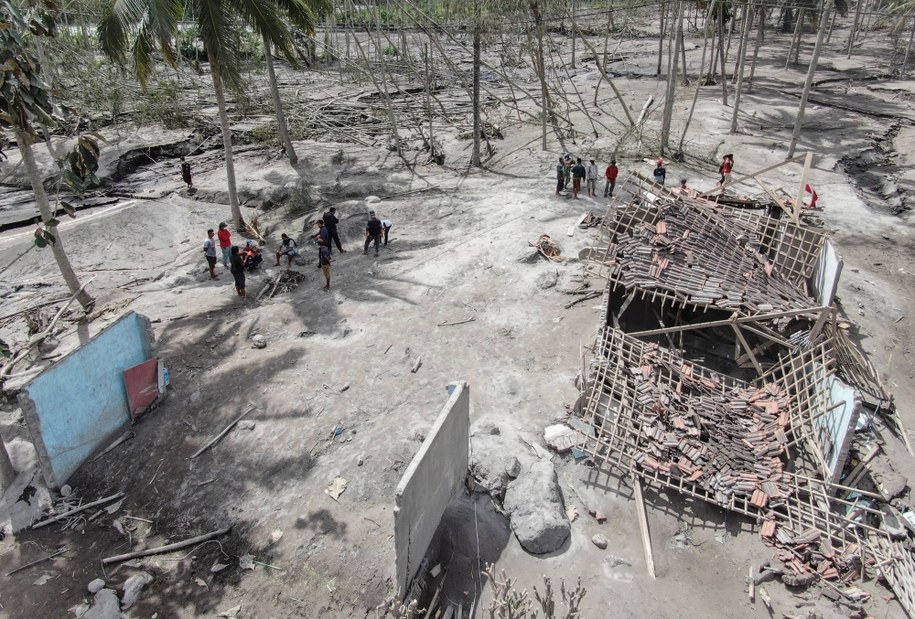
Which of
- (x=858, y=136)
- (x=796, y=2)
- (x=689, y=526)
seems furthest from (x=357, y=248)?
(x=796, y=2)

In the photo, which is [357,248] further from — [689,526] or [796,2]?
[796,2]

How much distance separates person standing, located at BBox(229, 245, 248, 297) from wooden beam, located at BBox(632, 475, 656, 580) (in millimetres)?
8035

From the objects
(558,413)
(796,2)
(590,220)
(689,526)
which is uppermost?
(796,2)

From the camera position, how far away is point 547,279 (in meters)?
10.5

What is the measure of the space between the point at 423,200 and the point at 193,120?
12244mm

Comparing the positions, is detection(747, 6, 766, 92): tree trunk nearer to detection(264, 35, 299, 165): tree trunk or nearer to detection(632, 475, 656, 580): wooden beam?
detection(264, 35, 299, 165): tree trunk

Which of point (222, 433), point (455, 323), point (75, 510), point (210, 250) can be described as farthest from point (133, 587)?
point (210, 250)

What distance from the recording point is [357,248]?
1341 centimetres

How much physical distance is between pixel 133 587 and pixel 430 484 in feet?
10.5

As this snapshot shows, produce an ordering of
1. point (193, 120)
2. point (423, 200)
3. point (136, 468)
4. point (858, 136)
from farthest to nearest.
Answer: point (193, 120) < point (858, 136) < point (423, 200) < point (136, 468)

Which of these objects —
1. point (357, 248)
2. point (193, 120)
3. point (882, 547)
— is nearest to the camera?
point (882, 547)

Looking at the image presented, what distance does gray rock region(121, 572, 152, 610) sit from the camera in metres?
5.62

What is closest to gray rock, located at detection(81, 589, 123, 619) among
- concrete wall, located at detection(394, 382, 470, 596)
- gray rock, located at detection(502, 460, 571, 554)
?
concrete wall, located at detection(394, 382, 470, 596)

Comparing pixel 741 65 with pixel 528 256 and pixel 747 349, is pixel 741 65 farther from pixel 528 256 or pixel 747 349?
pixel 747 349
